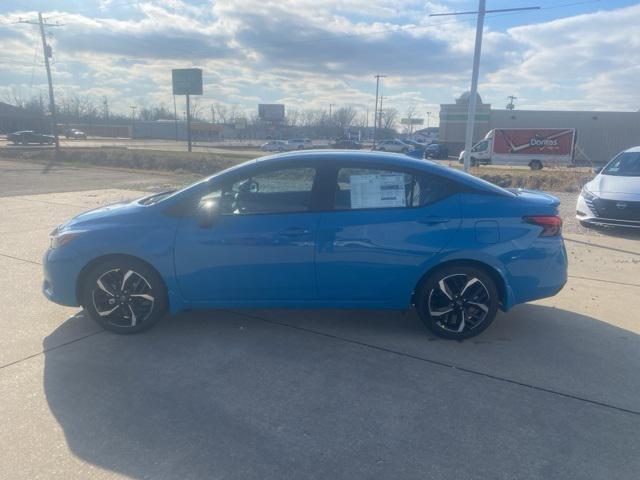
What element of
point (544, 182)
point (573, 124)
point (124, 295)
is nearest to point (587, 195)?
point (544, 182)

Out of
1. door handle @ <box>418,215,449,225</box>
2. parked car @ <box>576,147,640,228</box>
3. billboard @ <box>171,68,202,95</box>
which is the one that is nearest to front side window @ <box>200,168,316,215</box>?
door handle @ <box>418,215,449,225</box>

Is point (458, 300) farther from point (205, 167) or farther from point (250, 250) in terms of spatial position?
point (205, 167)

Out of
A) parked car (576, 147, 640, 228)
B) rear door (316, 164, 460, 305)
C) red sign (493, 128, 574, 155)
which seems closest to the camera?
rear door (316, 164, 460, 305)

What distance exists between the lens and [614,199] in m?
8.74

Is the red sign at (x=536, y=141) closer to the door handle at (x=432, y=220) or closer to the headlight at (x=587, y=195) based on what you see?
the headlight at (x=587, y=195)

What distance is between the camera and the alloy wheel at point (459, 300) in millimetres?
4246

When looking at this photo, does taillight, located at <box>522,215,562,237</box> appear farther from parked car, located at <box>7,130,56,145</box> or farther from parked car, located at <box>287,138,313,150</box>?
parked car, located at <box>7,130,56,145</box>

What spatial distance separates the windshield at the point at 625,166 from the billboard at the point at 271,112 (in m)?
101

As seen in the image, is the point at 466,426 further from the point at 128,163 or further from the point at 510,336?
the point at 128,163

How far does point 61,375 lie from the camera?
3666 mm

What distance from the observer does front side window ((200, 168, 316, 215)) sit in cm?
428

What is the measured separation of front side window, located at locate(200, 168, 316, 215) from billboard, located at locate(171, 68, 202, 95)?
49074 mm

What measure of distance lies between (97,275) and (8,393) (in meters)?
1.17

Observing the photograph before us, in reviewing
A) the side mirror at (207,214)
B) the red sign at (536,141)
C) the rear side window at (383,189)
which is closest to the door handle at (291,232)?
the rear side window at (383,189)
